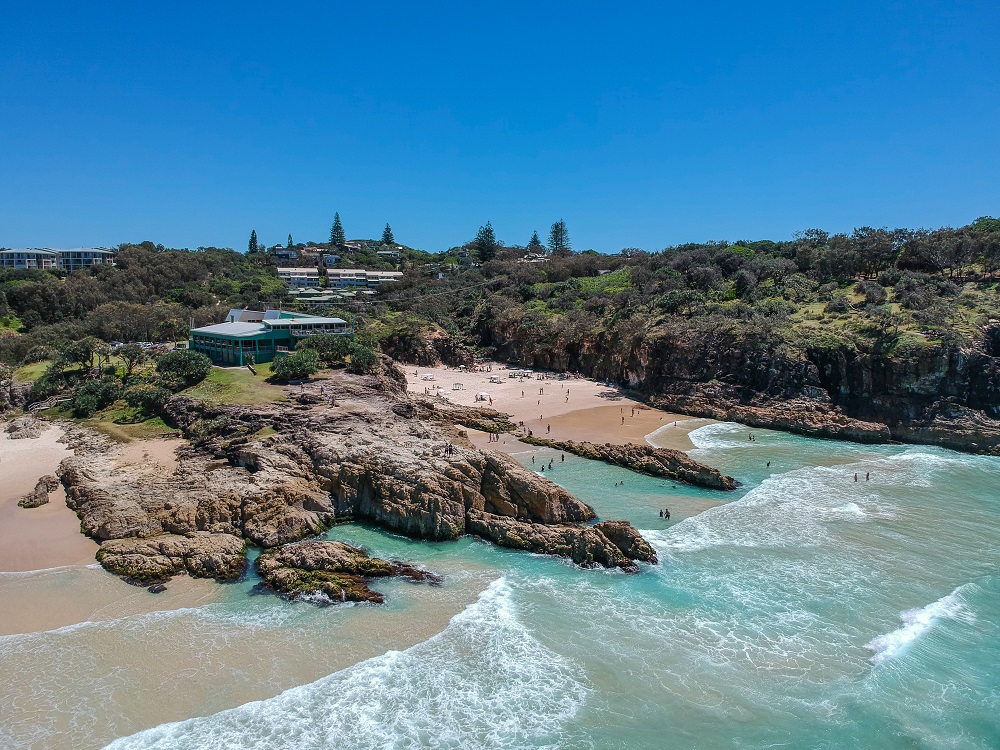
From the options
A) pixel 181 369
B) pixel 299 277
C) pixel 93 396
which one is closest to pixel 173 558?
pixel 181 369

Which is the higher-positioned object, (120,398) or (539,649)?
(120,398)

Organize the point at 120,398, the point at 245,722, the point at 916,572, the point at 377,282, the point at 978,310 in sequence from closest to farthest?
the point at 245,722 < the point at 916,572 < the point at 120,398 < the point at 978,310 < the point at 377,282

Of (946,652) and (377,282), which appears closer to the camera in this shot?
(946,652)

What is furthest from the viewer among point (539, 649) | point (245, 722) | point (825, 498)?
point (825, 498)

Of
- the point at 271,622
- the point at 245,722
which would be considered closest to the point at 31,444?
the point at 271,622

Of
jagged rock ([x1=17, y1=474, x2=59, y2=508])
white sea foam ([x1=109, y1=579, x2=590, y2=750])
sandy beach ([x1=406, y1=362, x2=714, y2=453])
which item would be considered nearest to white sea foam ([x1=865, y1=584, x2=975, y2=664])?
white sea foam ([x1=109, y1=579, x2=590, y2=750])

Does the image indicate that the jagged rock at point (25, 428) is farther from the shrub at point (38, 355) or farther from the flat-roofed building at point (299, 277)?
the flat-roofed building at point (299, 277)

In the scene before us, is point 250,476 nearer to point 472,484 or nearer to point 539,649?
point 472,484

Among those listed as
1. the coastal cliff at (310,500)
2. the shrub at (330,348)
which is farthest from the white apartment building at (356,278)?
the coastal cliff at (310,500)
